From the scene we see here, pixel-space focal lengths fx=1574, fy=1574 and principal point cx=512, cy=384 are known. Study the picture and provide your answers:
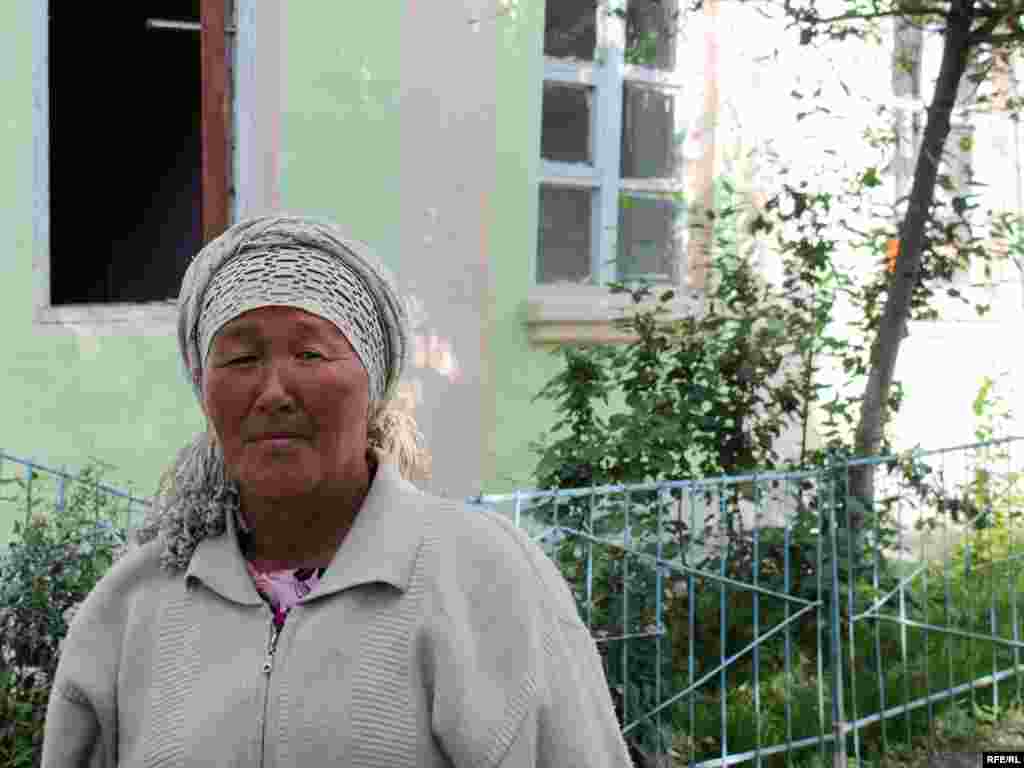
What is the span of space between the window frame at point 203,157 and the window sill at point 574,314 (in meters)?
1.60

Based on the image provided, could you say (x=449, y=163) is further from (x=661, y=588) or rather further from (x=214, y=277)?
(x=214, y=277)

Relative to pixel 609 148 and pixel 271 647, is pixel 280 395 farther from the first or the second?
pixel 609 148

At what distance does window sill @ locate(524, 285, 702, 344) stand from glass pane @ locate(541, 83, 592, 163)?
26.4 inches

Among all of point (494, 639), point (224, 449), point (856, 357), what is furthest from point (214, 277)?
point (856, 357)

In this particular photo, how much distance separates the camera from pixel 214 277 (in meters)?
1.99

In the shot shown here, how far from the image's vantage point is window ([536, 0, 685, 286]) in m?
7.79

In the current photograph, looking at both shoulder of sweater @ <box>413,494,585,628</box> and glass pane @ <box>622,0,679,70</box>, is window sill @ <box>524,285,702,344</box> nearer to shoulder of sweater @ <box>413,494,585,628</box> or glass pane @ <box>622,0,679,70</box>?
glass pane @ <box>622,0,679,70</box>

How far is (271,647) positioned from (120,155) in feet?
28.3

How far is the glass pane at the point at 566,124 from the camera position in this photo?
25.5ft

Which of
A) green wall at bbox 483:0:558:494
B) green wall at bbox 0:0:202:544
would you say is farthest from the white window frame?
green wall at bbox 0:0:202:544

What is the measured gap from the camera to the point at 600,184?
800cm

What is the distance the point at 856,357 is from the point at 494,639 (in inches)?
175

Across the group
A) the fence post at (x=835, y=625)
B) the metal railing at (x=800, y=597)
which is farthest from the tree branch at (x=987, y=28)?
the fence post at (x=835, y=625)

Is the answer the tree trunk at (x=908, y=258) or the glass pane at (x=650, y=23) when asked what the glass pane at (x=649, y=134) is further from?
the tree trunk at (x=908, y=258)
